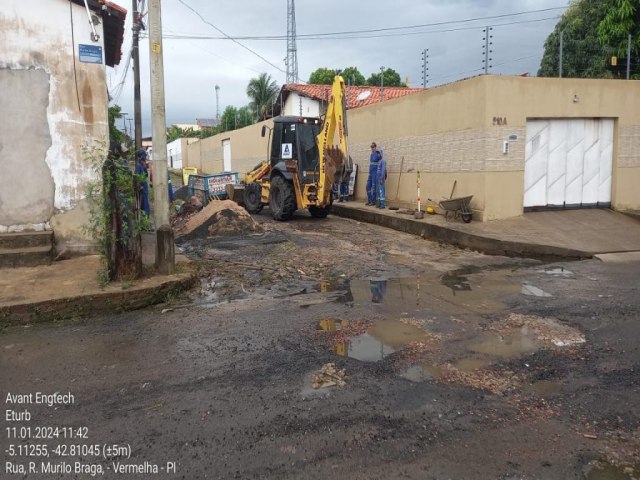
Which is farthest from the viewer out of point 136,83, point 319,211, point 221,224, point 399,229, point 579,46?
point 579,46

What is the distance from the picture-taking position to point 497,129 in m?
12.2

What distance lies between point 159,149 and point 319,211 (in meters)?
8.64

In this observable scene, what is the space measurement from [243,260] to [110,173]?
136 inches

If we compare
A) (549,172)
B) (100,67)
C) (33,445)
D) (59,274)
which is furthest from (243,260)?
(549,172)

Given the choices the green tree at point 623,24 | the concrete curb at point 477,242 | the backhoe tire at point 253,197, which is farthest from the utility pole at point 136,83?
the green tree at point 623,24

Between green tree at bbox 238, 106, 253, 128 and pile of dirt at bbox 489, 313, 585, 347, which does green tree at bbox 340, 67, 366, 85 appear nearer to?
green tree at bbox 238, 106, 253, 128

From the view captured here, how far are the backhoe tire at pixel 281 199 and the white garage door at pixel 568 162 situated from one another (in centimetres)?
631

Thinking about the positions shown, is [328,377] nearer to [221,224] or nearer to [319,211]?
[221,224]

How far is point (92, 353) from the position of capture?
5234 mm

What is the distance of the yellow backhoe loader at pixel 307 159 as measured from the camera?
14070 mm

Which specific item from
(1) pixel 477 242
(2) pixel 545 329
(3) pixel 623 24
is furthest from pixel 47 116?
(3) pixel 623 24

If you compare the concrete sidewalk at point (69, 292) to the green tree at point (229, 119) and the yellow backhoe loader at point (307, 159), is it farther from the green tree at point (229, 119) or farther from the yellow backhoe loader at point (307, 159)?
the green tree at point (229, 119)

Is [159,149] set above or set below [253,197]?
above

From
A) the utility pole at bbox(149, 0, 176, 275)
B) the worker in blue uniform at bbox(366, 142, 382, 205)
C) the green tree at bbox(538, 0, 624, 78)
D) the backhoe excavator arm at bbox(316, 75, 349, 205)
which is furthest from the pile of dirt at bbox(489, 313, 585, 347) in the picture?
the green tree at bbox(538, 0, 624, 78)
